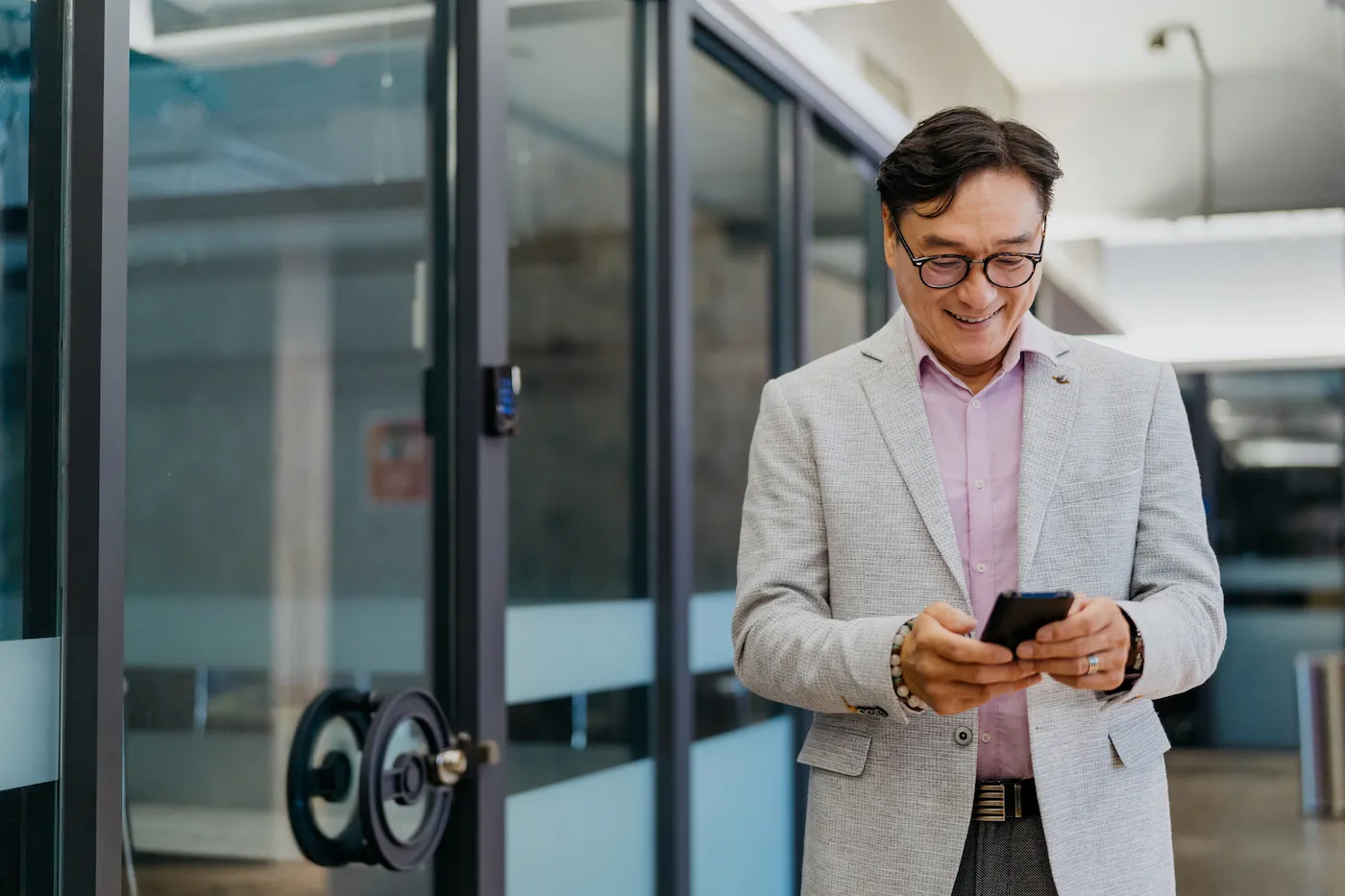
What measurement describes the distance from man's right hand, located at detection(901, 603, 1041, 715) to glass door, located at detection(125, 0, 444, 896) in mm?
1042

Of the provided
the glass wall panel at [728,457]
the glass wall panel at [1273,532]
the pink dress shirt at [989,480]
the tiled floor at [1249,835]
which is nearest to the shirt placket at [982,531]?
the pink dress shirt at [989,480]

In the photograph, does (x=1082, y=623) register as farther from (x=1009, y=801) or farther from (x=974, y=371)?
(x=974, y=371)

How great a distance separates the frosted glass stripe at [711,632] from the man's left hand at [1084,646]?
2.19 m

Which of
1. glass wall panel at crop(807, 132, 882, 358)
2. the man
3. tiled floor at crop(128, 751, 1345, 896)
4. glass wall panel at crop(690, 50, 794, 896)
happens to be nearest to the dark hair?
the man

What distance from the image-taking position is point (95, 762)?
5.77 feet

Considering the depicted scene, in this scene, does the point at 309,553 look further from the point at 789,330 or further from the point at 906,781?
the point at 789,330

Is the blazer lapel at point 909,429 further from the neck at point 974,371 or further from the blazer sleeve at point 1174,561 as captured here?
the blazer sleeve at point 1174,561

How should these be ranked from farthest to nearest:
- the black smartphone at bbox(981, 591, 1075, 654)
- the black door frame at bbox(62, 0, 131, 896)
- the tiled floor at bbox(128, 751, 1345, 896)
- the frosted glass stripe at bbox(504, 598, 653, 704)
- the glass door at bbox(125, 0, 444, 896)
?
the tiled floor at bbox(128, 751, 1345, 896), the frosted glass stripe at bbox(504, 598, 653, 704), the glass door at bbox(125, 0, 444, 896), the black door frame at bbox(62, 0, 131, 896), the black smartphone at bbox(981, 591, 1075, 654)

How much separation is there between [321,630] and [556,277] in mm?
982

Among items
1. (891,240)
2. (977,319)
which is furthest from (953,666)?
(891,240)

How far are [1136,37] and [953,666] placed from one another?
5.47 metres

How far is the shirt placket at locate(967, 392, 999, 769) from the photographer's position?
1.57 metres

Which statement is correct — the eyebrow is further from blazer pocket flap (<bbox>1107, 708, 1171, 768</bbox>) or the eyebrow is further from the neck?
blazer pocket flap (<bbox>1107, 708, 1171, 768</bbox>)

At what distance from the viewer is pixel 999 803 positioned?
154cm
